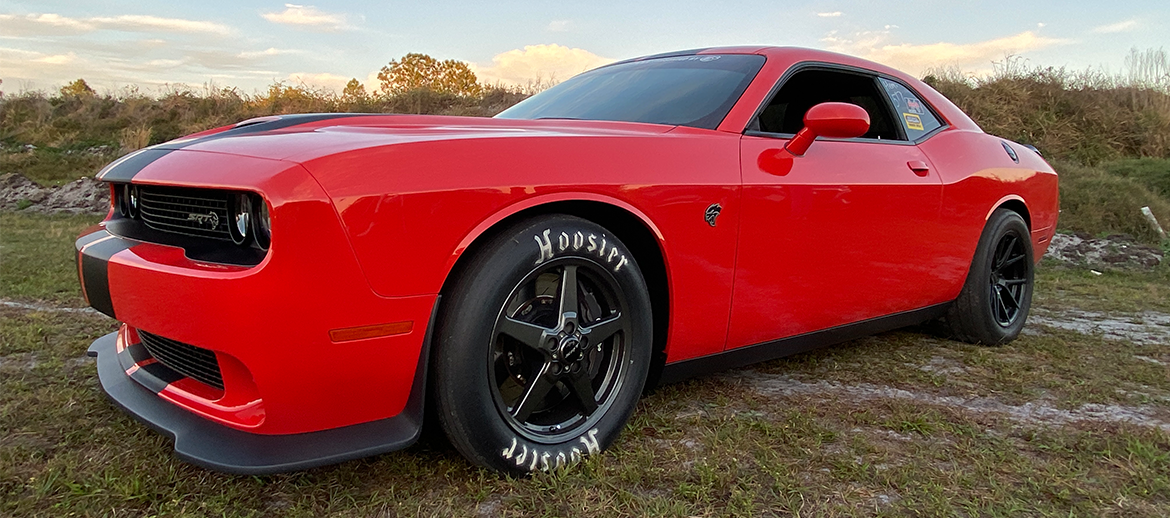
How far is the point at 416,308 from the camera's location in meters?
1.66

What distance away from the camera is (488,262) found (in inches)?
68.8

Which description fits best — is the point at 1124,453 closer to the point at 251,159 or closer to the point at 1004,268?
the point at 1004,268

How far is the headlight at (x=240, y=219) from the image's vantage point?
1.59 meters

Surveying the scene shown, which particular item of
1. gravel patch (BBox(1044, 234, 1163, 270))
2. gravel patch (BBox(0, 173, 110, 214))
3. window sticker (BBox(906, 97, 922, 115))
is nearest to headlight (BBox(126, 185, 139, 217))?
window sticker (BBox(906, 97, 922, 115))

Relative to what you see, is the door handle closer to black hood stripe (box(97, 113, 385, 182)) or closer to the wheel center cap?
the wheel center cap

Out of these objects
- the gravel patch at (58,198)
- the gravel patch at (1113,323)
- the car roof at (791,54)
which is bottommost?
the gravel patch at (58,198)

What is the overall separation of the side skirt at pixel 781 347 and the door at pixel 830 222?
0.03 metres

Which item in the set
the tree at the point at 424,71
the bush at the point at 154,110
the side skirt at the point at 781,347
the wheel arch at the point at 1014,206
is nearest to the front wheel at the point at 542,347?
the side skirt at the point at 781,347

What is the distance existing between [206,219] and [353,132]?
0.41m

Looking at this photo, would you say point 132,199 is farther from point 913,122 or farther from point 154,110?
point 154,110

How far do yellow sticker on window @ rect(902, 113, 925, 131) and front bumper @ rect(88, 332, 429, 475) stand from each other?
8.26 feet

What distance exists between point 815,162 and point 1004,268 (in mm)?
1841

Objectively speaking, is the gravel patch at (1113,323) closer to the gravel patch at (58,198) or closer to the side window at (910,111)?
the side window at (910,111)

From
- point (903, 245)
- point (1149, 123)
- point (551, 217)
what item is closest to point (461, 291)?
point (551, 217)
